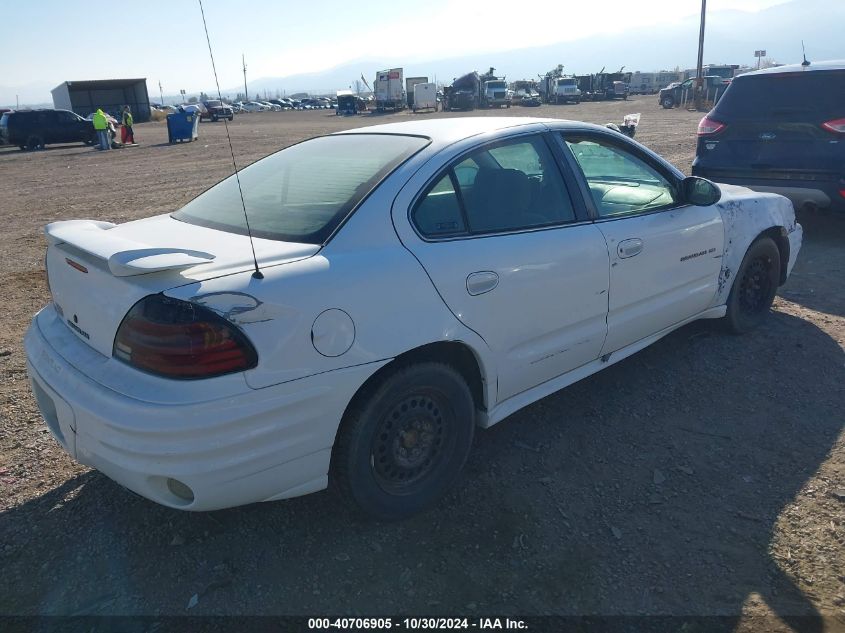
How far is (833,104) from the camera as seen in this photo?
6.60m

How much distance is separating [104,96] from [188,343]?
170ft

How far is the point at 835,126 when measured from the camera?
6.47m

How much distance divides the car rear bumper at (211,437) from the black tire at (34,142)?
98.7 ft

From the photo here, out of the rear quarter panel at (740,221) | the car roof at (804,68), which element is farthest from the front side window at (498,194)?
the car roof at (804,68)

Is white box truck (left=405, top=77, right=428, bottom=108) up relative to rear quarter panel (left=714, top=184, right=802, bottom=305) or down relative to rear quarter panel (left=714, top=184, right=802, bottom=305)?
up

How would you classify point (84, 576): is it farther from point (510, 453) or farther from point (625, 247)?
point (625, 247)

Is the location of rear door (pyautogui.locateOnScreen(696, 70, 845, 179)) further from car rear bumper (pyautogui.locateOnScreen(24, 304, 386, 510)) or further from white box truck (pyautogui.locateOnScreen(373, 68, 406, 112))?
white box truck (pyautogui.locateOnScreen(373, 68, 406, 112))

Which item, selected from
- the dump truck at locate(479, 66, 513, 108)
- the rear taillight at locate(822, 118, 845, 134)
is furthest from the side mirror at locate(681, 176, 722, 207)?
the dump truck at locate(479, 66, 513, 108)

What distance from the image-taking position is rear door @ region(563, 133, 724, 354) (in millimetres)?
3580

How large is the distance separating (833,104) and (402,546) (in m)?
6.43

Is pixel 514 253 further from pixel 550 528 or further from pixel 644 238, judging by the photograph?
pixel 550 528

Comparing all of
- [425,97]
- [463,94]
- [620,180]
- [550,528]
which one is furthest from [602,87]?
[550,528]

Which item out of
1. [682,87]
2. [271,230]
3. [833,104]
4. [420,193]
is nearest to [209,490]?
[271,230]

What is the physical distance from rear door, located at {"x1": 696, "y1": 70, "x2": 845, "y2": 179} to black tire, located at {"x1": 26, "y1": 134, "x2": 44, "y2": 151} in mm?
28549
